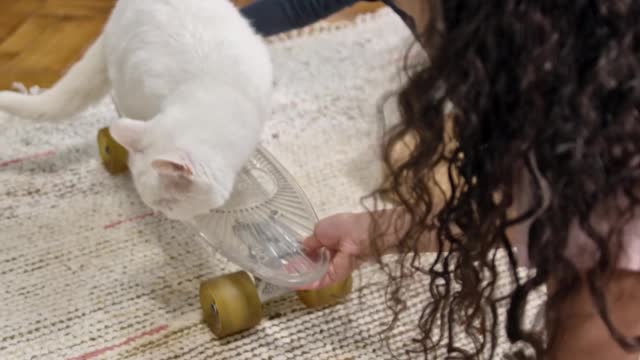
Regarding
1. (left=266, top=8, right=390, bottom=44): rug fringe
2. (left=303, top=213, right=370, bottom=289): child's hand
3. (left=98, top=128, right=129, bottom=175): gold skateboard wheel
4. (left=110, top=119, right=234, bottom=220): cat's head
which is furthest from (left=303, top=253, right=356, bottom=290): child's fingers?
(left=266, top=8, right=390, bottom=44): rug fringe

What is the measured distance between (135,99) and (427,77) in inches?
23.2

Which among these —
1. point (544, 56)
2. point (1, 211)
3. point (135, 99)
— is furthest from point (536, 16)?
point (1, 211)

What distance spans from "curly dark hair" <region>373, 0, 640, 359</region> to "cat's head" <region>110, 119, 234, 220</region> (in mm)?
332

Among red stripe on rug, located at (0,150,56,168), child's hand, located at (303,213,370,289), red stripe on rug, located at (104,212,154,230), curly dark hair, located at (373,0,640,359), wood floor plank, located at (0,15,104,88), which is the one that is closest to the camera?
curly dark hair, located at (373,0,640,359)

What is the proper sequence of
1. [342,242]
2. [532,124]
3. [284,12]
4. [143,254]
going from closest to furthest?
[532,124], [342,242], [143,254], [284,12]

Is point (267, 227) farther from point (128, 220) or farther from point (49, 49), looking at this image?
point (49, 49)

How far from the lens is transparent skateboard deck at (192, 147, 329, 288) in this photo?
842 mm

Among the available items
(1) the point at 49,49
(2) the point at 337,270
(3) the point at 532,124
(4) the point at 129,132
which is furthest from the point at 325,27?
(3) the point at 532,124

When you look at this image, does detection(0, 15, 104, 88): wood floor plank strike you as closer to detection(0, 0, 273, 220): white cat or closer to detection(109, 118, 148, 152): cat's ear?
detection(0, 0, 273, 220): white cat

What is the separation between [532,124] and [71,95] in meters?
0.76

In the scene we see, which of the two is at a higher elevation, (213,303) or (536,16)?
(536,16)

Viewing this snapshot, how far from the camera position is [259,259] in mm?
869

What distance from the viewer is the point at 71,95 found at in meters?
1.11

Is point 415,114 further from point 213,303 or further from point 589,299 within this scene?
Result: point 213,303
